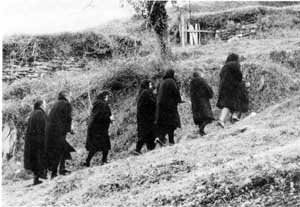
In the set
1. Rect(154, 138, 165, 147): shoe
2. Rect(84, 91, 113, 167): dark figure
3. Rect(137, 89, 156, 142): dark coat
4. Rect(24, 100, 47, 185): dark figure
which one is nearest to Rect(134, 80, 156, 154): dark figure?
Rect(137, 89, 156, 142): dark coat

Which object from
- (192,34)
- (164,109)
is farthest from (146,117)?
(192,34)

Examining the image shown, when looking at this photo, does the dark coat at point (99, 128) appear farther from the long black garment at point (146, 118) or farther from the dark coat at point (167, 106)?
the dark coat at point (167, 106)

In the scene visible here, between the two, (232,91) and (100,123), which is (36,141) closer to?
(100,123)

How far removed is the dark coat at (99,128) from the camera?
1047cm

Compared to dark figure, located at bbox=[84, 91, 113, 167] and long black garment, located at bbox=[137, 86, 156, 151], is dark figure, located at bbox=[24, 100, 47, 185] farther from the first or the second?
long black garment, located at bbox=[137, 86, 156, 151]

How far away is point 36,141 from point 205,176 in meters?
4.50

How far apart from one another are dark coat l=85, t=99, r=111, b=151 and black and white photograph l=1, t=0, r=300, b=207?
21mm

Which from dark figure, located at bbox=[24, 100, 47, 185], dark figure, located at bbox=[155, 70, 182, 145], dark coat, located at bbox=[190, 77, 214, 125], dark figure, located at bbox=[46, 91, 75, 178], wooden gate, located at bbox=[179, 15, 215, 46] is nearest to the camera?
dark figure, located at bbox=[46, 91, 75, 178]

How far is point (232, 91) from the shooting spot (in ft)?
36.9

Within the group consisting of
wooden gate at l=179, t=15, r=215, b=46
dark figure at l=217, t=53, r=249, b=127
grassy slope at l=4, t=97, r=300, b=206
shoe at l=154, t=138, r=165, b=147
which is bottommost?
shoe at l=154, t=138, r=165, b=147

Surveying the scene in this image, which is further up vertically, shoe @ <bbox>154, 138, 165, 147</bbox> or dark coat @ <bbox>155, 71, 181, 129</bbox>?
dark coat @ <bbox>155, 71, 181, 129</bbox>

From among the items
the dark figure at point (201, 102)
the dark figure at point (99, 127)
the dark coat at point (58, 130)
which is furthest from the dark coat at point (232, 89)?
the dark coat at point (58, 130)

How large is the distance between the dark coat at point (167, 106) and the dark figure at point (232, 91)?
1.12 metres

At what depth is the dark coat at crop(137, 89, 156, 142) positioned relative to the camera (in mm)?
10695
